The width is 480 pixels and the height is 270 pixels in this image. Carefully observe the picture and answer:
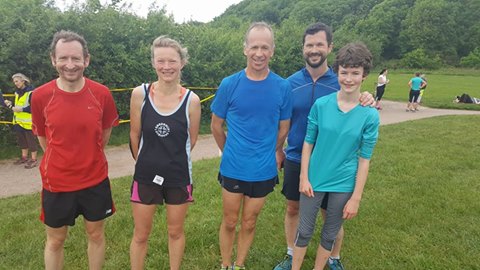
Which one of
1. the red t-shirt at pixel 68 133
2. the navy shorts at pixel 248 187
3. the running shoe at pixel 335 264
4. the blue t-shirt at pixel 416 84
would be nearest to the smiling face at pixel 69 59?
the red t-shirt at pixel 68 133

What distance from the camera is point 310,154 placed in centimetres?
293

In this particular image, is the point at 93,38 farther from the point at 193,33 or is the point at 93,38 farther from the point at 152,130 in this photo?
the point at 152,130

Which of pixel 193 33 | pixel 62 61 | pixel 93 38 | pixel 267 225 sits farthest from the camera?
pixel 193 33

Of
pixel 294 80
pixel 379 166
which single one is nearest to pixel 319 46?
pixel 294 80

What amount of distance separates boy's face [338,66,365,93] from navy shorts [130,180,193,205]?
140 cm

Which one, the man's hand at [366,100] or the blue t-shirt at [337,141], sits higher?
the man's hand at [366,100]

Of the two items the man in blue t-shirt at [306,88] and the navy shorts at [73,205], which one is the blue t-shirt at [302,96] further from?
the navy shorts at [73,205]

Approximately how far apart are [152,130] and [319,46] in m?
1.48

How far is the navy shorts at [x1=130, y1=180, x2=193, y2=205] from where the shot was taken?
2.78 meters

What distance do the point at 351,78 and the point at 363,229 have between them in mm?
2211

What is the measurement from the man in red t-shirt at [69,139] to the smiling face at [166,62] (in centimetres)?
47

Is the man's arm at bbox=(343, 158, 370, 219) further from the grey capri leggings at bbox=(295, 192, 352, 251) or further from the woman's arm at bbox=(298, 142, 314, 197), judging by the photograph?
the woman's arm at bbox=(298, 142, 314, 197)

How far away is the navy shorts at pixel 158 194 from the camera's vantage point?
2.78 meters

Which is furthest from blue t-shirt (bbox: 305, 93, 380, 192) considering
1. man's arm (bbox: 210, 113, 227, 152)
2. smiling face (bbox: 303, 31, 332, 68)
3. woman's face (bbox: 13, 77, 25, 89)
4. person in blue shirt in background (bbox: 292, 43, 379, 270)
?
woman's face (bbox: 13, 77, 25, 89)
